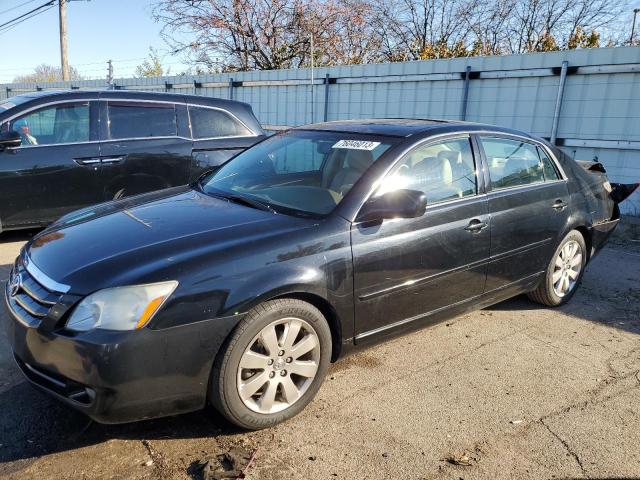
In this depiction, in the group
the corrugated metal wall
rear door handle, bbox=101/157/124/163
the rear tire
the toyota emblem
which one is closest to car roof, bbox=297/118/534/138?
the rear tire

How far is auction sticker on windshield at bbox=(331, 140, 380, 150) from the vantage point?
3521 mm

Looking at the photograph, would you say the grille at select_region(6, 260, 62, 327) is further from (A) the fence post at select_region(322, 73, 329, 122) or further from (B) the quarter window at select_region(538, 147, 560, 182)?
(A) the fence post at select_region(322, 73, 329, 122)

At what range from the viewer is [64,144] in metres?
5.95

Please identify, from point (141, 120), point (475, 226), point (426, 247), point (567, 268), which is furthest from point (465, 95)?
point (426, 247)

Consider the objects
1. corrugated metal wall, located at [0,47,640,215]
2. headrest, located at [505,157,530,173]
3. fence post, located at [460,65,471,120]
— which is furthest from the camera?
fence post, located at [460,65,471,120]

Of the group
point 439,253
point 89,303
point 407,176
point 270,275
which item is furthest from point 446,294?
point 89,303

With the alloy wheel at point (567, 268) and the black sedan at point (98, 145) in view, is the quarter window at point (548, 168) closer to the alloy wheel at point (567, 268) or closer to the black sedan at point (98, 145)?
the alloy wheel at point (567, 268)

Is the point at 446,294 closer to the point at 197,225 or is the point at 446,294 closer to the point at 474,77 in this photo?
the point at 197,225

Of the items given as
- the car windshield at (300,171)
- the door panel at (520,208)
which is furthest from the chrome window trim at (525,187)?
the car windshield at (300,171)

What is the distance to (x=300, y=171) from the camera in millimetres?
3818

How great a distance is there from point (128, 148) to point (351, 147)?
11.9 ft

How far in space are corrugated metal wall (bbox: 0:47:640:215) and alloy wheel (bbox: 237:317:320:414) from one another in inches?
266

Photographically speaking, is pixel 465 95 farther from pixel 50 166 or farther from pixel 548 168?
pixel 50 166

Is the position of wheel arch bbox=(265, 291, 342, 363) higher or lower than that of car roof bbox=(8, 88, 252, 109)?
lower
